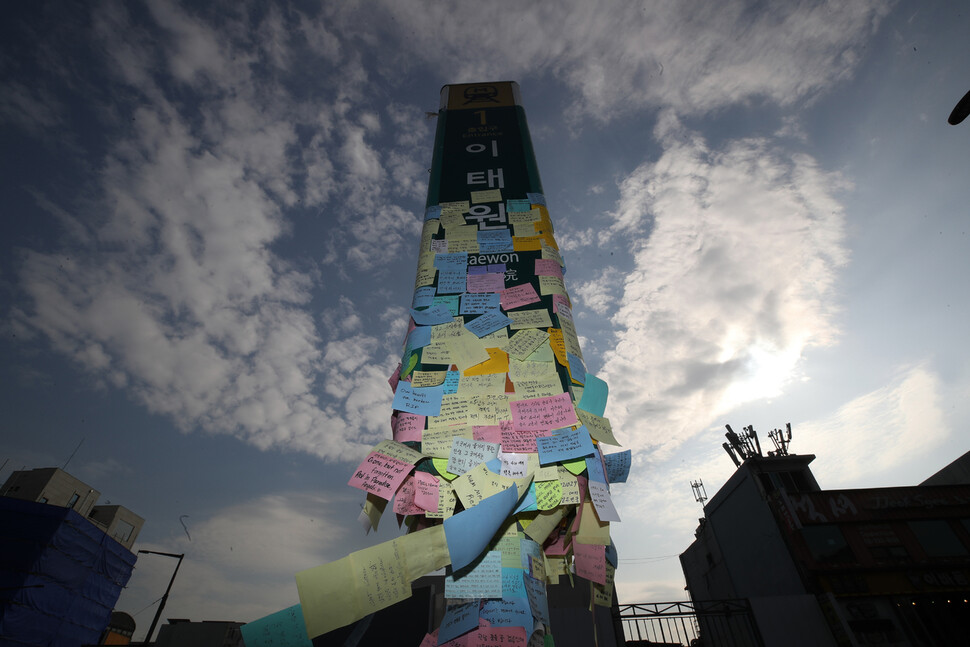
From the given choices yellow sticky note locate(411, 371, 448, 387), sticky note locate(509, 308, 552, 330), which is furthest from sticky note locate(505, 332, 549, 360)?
yellow sticky note locate(411, 371, 448, 387)

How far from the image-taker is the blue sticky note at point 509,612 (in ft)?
4.94

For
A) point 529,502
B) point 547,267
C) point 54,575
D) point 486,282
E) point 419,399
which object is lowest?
point 529,502

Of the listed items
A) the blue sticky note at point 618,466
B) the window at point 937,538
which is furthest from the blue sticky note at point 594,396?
the window at point 937,538

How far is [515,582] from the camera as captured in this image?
1.59 meters

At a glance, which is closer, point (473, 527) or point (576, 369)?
point (473, 527)

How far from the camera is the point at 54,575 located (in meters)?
15.0

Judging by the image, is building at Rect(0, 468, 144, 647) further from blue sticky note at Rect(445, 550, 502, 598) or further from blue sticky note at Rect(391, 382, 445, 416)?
blue sticky note at Rect(445, 550, 502, 598)

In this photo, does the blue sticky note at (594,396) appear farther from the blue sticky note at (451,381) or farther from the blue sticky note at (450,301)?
the blue sticky note at (450,301)

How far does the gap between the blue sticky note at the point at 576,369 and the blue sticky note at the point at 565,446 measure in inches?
14.5

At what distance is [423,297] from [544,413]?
1.12 metres

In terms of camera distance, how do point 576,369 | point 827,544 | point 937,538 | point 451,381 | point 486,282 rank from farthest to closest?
point 827,544 < point 937,538 < point 486,282 < point 576,369 < point 451,381

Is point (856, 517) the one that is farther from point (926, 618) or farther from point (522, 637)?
point (522, 637)

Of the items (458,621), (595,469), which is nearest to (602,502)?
(595,469)

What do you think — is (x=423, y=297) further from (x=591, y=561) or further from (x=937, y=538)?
(x=937, y=538)
